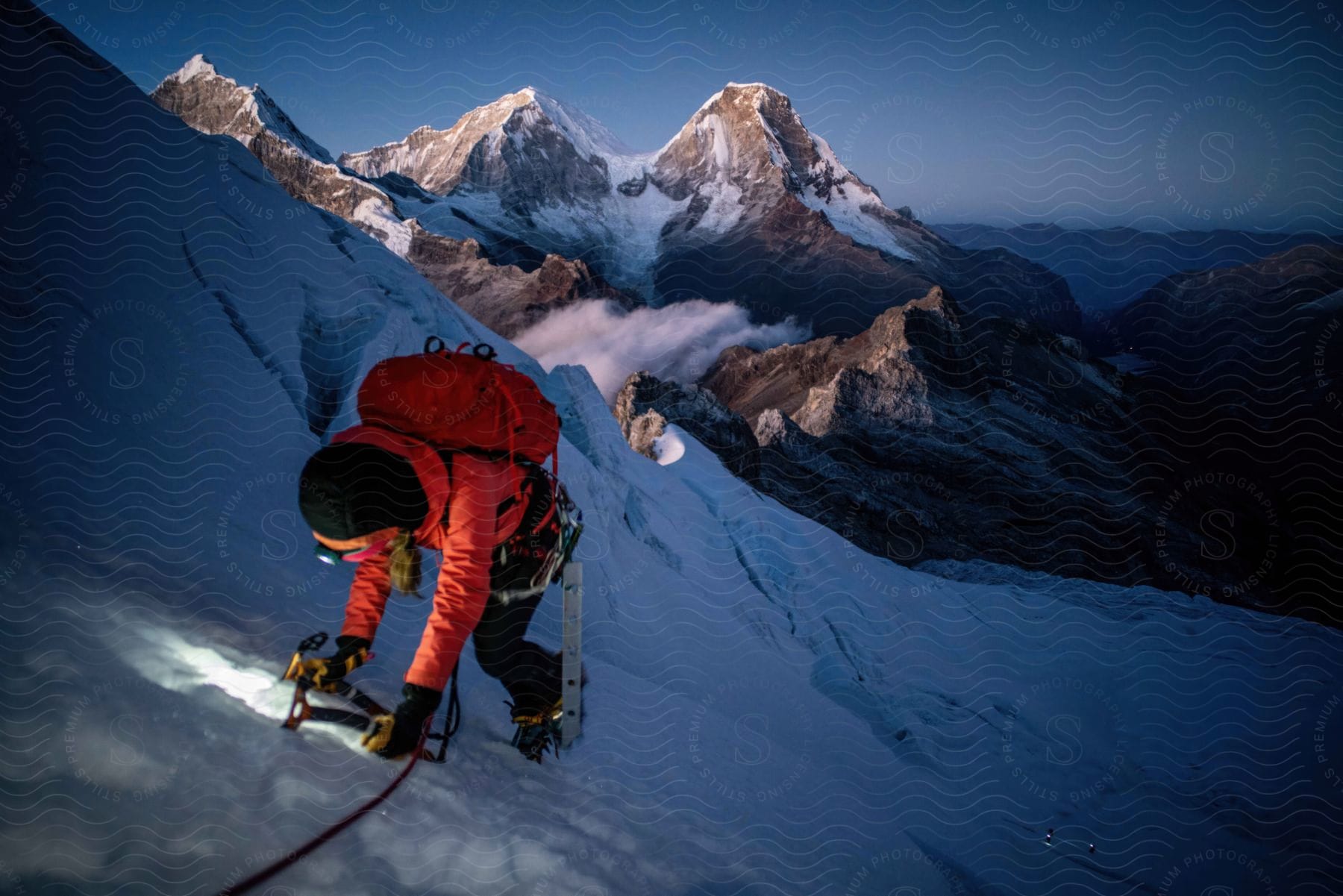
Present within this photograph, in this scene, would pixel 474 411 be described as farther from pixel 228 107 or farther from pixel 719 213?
pixel 719 213

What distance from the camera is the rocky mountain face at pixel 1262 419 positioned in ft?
135

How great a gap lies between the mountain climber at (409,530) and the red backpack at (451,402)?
4 cm

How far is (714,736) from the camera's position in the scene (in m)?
4.80

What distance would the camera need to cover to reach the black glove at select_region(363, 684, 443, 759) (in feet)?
9.12

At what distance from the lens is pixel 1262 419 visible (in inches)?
2078

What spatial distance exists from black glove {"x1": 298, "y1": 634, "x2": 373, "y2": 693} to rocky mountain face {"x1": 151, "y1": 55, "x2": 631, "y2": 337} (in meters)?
95.8

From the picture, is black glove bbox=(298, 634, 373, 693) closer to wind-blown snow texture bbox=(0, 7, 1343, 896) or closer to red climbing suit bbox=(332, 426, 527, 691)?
red climbing suit bbox=(332, 426, 527, 691)

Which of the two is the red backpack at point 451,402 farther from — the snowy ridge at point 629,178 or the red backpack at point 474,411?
the snowy ridge at point 629,178

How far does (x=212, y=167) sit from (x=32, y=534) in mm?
4076

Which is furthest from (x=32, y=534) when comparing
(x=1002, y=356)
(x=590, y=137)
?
(x=590, y=137)

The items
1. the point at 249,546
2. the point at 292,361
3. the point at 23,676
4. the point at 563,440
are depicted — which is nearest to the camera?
the point at 23,676

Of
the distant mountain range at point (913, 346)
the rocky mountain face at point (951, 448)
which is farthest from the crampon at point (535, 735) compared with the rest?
the rocky mountain face at point (951, 448)

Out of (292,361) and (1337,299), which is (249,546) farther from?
(1337,299)

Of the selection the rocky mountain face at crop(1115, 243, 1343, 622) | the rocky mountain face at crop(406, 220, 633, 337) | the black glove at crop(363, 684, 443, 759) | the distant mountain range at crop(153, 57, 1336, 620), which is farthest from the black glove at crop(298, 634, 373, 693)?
the rocky mountain face at crop(406, 220, 633, 337)
